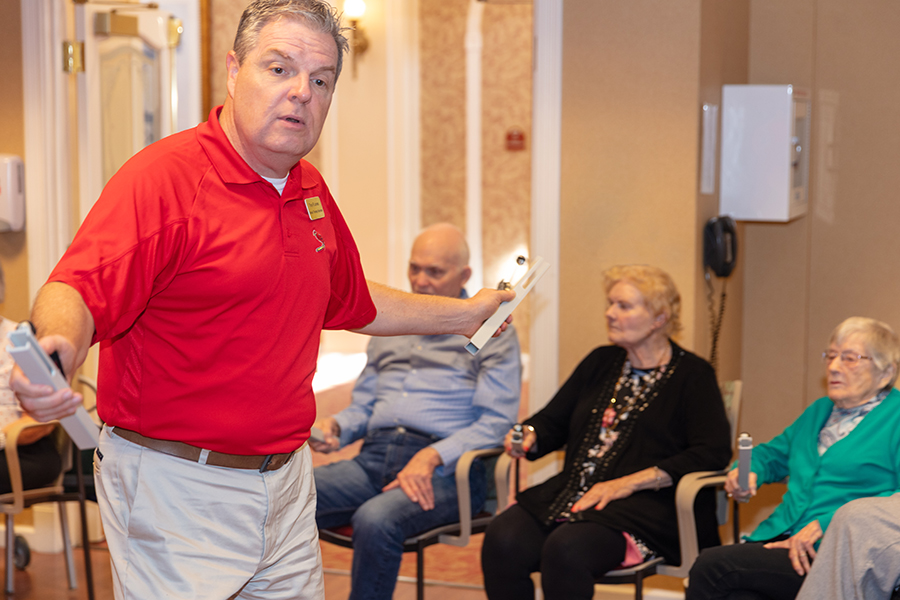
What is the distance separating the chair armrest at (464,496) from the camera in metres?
2.71

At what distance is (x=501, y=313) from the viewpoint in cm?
198

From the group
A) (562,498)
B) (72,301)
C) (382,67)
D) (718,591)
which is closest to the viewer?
(72,301)

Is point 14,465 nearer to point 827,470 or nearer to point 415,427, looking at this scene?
point 415,427

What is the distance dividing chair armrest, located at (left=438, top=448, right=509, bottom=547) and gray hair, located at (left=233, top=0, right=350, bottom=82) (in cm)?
148

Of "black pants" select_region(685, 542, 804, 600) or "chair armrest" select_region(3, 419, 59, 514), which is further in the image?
"chair armrest" select_region(3, 419, 59, 514)

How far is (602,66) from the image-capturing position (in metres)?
3.17

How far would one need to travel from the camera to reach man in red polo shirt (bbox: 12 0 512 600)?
147cm

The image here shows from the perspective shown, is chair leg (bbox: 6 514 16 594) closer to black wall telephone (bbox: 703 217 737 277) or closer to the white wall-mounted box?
black wall telephone (bbox: 703 217 737 277)

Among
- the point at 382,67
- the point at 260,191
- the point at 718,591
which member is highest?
the point at 382,67

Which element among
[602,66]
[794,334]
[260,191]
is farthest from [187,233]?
[794,334]

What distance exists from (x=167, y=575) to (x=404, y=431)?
5.01ft

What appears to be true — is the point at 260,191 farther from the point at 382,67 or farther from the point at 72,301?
the point at 382,67

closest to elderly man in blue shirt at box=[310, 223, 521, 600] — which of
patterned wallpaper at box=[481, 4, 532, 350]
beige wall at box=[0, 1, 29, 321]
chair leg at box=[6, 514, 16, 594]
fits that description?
chair leg at box=[6, 514, 16, 594]

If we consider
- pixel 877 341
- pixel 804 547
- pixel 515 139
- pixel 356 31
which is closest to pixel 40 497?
pixel 804 547
